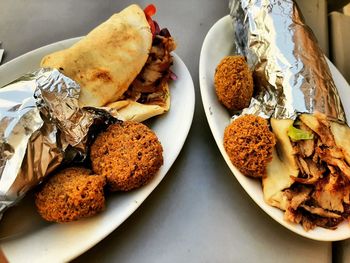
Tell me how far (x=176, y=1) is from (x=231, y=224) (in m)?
0.84

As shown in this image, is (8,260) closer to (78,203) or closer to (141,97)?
(78,203)

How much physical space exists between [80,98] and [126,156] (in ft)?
0.66

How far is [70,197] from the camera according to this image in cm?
77

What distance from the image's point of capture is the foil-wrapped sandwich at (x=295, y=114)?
84 cm

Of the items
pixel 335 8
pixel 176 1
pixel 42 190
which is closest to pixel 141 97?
pixel 42 190

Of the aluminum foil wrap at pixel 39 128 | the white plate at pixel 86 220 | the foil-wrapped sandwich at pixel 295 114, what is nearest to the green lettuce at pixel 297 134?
the foil-wrapped sandwich at pixel 295 114

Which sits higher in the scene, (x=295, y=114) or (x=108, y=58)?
(x=108, y=58)

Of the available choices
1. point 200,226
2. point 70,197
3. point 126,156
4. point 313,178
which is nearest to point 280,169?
point 313,178

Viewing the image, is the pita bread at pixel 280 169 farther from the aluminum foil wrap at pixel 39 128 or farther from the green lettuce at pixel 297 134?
the aluminum foil wrap at pixel 39 128

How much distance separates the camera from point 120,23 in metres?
1.06

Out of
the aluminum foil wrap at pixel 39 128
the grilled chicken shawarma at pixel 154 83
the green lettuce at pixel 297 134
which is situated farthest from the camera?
the grilled chicken shawarma at pixel 154 83

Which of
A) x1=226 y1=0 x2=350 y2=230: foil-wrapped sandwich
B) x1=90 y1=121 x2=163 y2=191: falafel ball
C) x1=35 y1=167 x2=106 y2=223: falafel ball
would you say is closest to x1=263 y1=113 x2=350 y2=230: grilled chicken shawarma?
x1=226 y1=0 x2=350 y2=230: foil-wrapped sandwich

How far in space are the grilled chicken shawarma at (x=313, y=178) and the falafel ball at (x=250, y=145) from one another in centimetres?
4

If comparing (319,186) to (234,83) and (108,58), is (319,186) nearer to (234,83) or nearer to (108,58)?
(234,83)
